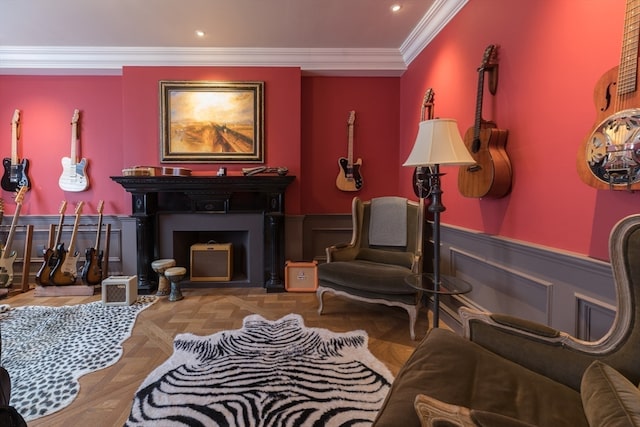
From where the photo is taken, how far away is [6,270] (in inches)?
133

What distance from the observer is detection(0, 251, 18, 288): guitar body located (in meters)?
3.35

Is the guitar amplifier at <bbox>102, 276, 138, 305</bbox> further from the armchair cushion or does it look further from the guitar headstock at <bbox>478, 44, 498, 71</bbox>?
the guitar headstock at <bbox>478, 44, 498, 71</bbox>

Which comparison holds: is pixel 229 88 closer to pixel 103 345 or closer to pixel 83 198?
pixel 83 198

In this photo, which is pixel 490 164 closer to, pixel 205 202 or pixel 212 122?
pixel 205 202

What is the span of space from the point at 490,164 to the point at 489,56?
2.45 feet

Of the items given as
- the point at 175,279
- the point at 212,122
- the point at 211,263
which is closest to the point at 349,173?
the point at 212,122

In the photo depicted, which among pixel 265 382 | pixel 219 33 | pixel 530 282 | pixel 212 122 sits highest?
pixel 219 33

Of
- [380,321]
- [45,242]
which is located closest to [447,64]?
[380,321]

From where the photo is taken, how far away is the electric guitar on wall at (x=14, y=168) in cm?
374

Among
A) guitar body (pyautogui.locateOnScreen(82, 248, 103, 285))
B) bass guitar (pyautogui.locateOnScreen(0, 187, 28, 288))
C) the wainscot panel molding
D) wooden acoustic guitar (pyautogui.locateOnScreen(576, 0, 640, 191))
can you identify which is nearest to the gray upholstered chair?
the wainscot panel molding

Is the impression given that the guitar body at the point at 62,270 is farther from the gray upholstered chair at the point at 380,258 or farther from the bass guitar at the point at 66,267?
the gray upholstered chair at the point at 380,258

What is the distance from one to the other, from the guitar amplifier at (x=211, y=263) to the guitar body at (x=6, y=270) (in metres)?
1.88

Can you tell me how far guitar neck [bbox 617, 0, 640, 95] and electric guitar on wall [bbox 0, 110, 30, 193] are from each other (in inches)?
211

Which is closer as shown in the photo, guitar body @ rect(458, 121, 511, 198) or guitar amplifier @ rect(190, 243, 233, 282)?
guitar body @ rect(458, 121, 511, 198)
